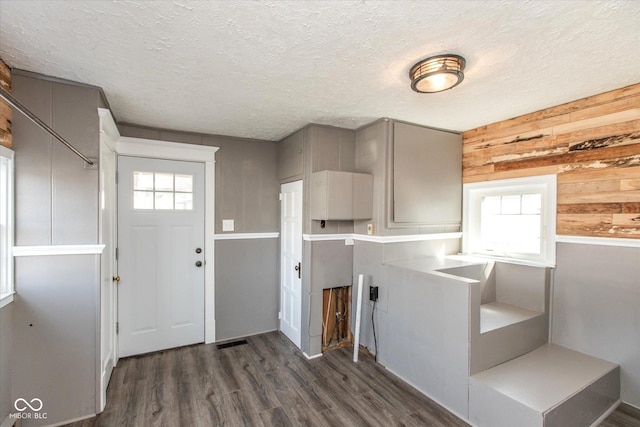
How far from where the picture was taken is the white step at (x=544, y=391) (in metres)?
1.87

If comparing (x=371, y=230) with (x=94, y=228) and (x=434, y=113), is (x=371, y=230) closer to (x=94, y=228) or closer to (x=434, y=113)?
(x=434, y=113)

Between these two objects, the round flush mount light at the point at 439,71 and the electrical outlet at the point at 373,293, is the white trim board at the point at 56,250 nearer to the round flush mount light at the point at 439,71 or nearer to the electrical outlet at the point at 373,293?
the electrical outlet at the point at 373,293

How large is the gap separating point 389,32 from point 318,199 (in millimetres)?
1709

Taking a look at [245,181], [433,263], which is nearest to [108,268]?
[245,181]

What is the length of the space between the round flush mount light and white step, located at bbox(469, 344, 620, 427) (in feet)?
6.78

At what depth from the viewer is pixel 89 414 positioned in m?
2.18

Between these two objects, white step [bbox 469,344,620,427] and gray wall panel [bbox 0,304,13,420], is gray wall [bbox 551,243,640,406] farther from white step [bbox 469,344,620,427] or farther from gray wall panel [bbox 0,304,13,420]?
gray wall panel [bbox 0,304,13,420]

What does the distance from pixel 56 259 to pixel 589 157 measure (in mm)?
4159

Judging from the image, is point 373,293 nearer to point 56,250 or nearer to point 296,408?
point 296,408

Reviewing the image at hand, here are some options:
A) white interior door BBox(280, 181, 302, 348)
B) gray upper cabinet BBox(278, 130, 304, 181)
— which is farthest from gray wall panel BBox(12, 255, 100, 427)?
gray upper cabinet BBox(278, 130, 304, 181)

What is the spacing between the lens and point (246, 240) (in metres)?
3.68

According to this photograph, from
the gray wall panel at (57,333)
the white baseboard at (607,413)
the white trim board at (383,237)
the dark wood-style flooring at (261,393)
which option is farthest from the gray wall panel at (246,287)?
the white baseboard at (607,413)

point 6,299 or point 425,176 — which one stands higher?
point 425,176

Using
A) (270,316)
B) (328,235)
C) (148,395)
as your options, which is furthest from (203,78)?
(270,316)
